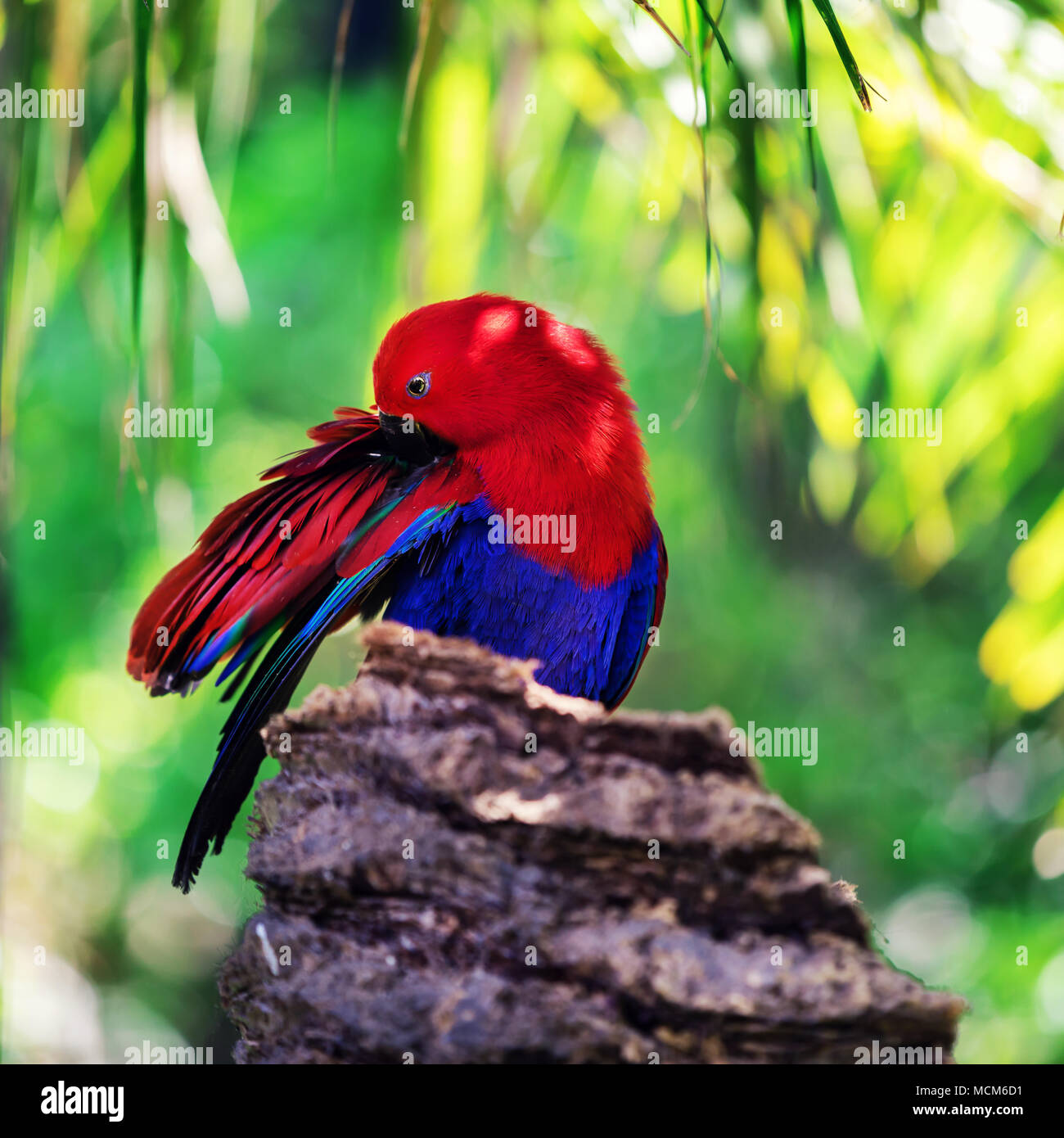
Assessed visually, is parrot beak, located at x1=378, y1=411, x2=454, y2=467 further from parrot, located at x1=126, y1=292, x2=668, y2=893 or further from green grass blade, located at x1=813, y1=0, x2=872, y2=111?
green grass blade, located at x1=813, y1=0, x2=872, y2=111

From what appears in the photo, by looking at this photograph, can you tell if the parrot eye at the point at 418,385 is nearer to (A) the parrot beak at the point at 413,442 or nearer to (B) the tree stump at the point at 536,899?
(A) the parrot beak at the point at 413,442

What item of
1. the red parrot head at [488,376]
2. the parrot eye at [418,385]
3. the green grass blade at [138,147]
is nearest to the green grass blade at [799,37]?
the red parrot head at [488,376]

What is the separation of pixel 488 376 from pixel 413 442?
0.60 ft

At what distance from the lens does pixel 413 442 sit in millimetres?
1793

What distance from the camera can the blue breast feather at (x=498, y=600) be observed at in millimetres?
1646

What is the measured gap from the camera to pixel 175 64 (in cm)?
170

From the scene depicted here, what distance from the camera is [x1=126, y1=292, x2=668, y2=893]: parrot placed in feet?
5.13

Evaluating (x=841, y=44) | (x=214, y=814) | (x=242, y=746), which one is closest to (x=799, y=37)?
(x=841, y=44)

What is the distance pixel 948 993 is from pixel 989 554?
2.90m

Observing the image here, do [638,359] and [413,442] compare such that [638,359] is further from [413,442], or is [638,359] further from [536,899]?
[536,899]

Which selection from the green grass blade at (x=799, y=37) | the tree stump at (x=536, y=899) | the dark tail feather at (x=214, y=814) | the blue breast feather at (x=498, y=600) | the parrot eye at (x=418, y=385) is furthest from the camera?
the parrot eye at (x=418, y=385)

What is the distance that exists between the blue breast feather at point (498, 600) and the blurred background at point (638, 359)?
0.40 metres
